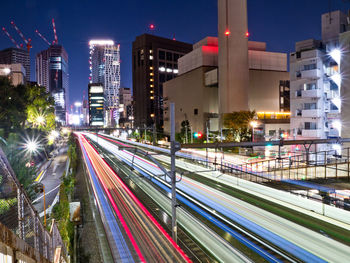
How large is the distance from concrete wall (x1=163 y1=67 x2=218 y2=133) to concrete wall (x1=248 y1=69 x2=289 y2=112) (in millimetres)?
9853

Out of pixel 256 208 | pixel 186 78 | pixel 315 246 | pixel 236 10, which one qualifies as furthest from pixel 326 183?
pixel 186 78

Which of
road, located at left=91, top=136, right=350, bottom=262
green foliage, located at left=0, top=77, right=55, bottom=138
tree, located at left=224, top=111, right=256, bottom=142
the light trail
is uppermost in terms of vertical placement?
green foliage, located at left=0, top=77, right=55, bottom=138

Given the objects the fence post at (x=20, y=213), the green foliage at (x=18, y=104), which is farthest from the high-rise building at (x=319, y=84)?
the green foliage at (x=18, y=104)

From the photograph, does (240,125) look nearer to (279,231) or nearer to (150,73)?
(279,231)

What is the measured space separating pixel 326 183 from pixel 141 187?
14.5 metres

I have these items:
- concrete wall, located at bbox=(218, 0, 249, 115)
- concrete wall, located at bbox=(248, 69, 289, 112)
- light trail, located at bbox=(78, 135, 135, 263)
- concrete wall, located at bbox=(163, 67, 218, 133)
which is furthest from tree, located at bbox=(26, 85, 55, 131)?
concrete wall, located at bbox=(248, 69, 289, 112)

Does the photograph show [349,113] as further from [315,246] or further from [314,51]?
[315,246]

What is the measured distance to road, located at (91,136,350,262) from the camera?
29.4 feet

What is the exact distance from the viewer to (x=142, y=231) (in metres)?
12.7

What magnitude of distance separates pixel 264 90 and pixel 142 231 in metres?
65.4

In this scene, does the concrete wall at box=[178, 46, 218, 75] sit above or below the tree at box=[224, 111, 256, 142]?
above

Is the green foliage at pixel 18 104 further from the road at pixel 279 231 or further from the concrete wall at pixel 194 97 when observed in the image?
the concrete wall at pixel 194 97

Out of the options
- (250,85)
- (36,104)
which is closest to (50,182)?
(36,104)

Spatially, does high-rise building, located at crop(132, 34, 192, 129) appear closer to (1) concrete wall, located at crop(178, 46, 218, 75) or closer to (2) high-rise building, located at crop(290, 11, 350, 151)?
(1) concrete wall, located at crop(178, 46, 218, 75)
